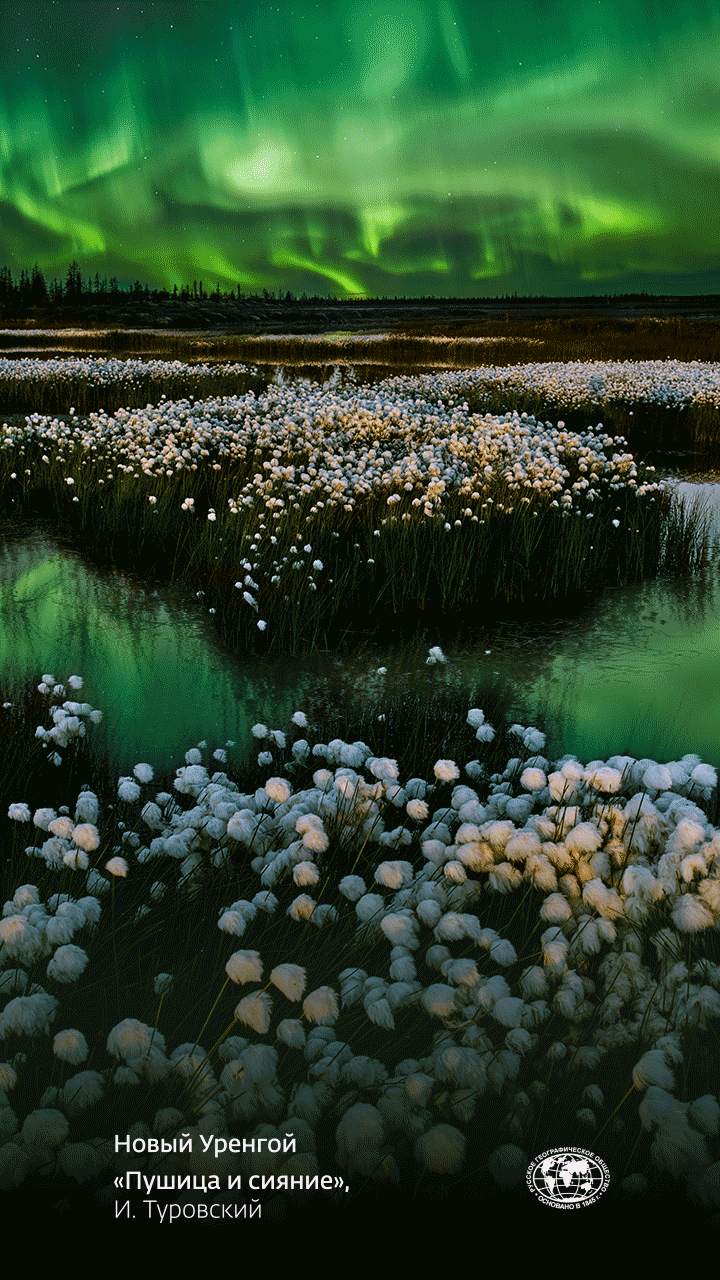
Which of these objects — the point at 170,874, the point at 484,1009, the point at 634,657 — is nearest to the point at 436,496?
the point at 634,657

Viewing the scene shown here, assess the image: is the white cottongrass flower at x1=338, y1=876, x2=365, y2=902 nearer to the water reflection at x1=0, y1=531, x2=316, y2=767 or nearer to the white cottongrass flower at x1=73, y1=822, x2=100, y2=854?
the white cottongrass flower at x1=73, y1=822, x2=100, y2=854

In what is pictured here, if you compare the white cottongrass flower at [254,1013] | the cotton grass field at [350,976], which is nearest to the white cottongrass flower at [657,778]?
the cotton grass field at [350,976]

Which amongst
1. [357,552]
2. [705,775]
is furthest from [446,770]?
[357,552]

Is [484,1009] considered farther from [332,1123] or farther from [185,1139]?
[185,1139]

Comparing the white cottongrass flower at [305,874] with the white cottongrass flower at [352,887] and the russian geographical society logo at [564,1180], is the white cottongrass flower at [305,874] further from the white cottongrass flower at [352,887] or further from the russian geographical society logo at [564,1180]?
the russian geographical society logo at [564,1180]

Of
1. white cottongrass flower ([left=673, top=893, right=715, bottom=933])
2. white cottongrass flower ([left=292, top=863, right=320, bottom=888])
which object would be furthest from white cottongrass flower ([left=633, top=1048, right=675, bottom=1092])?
white cottongrass flower ([left=292, top=863, right=320, bottom=888])

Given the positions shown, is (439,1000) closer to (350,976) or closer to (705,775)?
(350,976)

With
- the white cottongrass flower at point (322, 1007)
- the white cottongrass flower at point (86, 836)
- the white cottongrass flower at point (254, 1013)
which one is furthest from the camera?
the white cottongrass flower at point (86, 836)
